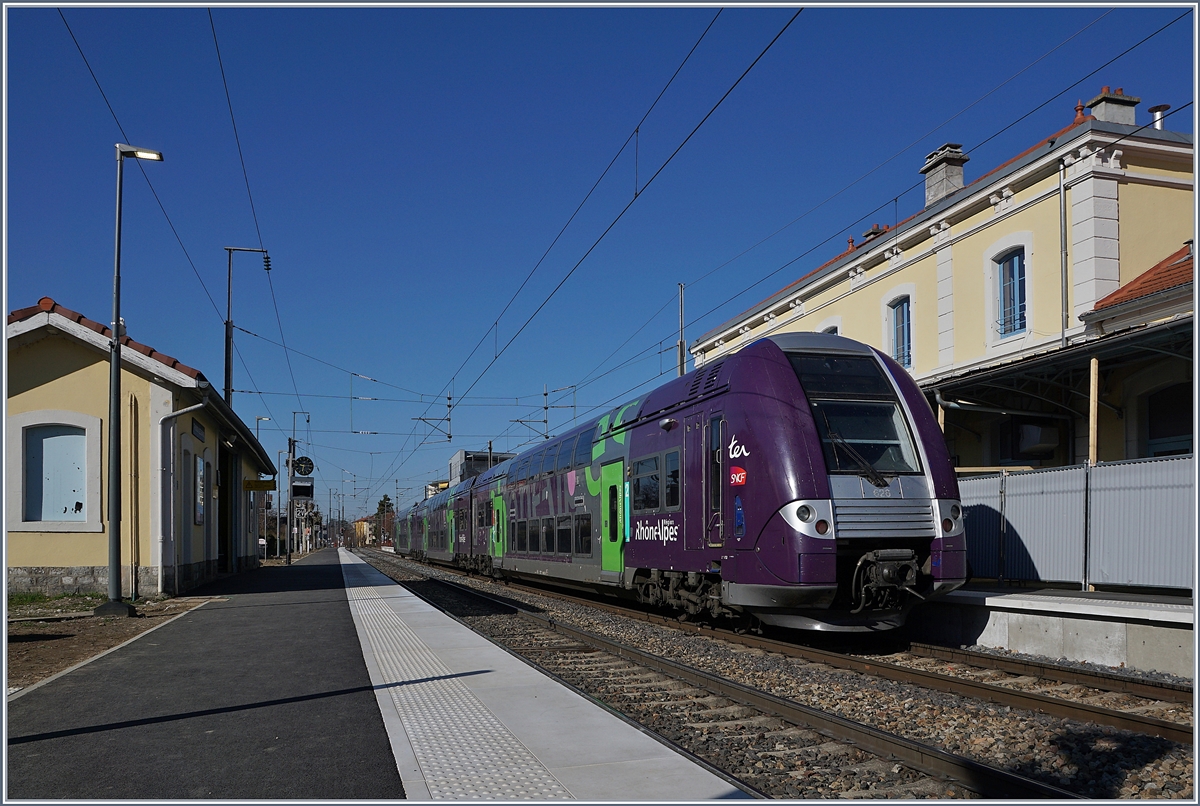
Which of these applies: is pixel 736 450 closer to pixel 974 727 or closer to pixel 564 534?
pixel 974 727

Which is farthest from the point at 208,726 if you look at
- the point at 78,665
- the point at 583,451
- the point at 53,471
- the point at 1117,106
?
the point at 1117,106

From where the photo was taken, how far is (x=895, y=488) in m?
10.1

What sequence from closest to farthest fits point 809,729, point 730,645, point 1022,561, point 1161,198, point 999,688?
point 809,729
point 999,688
point 730,645
point 1022,561
point 1161,198

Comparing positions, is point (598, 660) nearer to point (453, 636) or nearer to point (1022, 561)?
point (453, 636)

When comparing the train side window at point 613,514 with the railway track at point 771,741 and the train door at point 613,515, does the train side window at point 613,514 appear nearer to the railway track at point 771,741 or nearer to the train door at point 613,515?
the train door at point 613,515

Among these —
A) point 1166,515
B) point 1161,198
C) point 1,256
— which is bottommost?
point 1166,515

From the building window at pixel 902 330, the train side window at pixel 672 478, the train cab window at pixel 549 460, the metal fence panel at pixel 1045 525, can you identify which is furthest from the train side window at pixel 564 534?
the building window at pixel 902 330

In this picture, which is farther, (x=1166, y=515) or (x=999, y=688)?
(x=1166, y=515)

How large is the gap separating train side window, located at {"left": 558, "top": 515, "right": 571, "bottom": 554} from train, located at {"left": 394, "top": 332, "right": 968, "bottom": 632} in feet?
15.1

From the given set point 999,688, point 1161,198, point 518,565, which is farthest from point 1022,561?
point 518,565

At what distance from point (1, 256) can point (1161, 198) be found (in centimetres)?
1714

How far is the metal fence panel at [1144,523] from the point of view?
10242 mm

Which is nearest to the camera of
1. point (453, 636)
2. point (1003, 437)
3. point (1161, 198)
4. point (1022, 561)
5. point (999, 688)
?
point (999, 688)

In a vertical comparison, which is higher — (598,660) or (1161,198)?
(1161,198)
